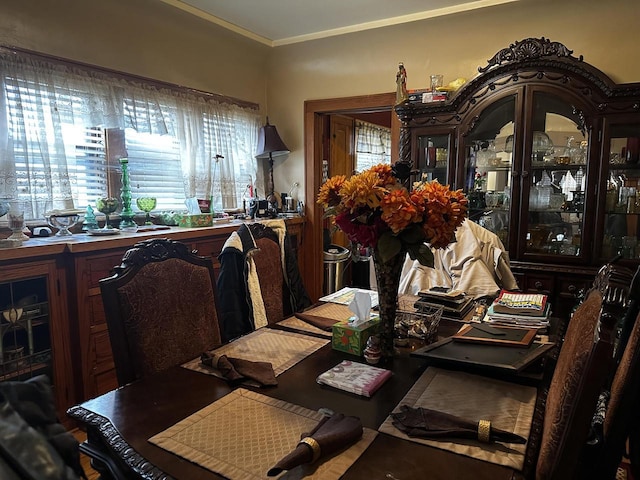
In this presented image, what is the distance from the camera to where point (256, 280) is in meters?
2.15

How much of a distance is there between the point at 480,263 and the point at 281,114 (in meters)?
2.66

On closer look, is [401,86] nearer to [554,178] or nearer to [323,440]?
[554,178]

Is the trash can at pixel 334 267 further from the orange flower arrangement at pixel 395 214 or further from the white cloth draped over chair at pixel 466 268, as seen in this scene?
the orange flower arrangement at pixel 395 214

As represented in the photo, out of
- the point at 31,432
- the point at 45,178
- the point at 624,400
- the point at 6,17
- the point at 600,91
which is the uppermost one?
the point at 6,17

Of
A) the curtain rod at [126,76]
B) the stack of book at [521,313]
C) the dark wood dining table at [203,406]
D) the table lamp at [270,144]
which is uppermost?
the curtain rod at [126,76]

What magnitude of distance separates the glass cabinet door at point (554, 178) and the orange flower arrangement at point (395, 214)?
6.58ft

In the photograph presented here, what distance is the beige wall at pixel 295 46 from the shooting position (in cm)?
285

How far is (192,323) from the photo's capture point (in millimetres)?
1688

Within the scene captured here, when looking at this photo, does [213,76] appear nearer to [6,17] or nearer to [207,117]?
[207,117]

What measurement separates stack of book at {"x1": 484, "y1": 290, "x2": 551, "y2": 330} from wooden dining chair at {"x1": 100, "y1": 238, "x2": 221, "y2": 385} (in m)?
1.08

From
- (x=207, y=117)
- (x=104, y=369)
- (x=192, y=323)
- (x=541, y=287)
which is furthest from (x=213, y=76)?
(x=541, y=287)

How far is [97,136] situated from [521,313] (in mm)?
2749

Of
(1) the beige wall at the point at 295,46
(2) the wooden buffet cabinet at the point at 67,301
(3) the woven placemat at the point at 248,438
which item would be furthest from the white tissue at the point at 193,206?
(3) the woven placemat at the point at 248,438

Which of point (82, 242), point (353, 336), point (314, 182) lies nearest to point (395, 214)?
point (353, 336)
